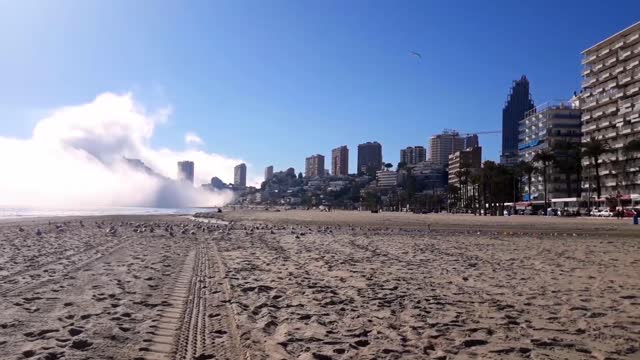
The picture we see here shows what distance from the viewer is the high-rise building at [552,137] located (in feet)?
420

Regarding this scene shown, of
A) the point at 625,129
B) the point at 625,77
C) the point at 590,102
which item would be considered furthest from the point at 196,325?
the point at 590,102

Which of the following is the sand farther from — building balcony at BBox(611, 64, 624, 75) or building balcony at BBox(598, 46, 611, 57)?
building balcony at BBox(598, 46, 611, 57)

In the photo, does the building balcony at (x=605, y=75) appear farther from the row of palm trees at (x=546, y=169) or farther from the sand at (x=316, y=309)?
the sand at (x=316, y=309)

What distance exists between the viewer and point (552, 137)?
13812 cm

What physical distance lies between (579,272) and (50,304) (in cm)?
1120

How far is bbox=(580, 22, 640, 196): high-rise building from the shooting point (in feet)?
341

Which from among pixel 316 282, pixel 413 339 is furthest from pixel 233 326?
pixel 316 282

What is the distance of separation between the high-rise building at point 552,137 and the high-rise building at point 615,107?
6.54 metres

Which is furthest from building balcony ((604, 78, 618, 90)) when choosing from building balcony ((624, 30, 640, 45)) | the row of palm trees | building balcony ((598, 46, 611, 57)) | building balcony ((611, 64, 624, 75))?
the row of palm trees

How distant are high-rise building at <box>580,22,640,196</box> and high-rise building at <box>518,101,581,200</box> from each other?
6540mm

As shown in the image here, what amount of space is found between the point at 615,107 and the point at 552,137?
90.2ft

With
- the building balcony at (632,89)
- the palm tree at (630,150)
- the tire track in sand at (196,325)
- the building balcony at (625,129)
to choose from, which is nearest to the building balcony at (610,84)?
the building balcony at (632,89)

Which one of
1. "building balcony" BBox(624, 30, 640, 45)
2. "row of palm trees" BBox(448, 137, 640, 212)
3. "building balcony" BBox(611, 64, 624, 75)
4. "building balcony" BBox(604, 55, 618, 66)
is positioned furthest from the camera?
"building balcony" BBox(604, 55, 618, 66)

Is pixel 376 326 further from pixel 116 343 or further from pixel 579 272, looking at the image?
pixel 579 272
